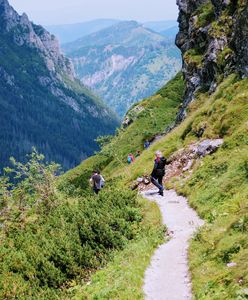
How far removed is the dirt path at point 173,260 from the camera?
663 inches

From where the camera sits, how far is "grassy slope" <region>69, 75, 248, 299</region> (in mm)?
15969

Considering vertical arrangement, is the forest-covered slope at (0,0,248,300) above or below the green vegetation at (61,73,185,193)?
above

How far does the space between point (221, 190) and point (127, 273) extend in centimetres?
936

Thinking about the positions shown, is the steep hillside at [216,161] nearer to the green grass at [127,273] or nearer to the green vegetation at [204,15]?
the green vegetation at [204,15]

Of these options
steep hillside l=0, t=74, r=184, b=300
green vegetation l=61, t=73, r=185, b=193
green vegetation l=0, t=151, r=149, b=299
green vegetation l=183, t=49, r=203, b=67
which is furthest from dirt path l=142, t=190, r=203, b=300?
green vegetation l=61, t=73, r=185, b=193

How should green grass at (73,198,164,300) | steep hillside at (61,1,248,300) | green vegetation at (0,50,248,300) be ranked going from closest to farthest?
steep hillside at (61,1,248,300), green grass at (73,198,164,300), green vegetation at (0,50,248,300)

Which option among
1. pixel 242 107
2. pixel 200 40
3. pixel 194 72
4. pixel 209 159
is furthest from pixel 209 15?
pixel 209 159

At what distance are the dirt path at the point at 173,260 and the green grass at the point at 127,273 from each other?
35 centimetres

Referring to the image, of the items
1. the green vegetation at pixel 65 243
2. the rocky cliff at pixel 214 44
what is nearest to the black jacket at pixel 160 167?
the green vegetation at pixel 65 243

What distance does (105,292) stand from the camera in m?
17.6

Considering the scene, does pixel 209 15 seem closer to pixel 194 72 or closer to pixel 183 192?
pixel 194 72

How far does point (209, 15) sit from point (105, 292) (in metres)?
60.7

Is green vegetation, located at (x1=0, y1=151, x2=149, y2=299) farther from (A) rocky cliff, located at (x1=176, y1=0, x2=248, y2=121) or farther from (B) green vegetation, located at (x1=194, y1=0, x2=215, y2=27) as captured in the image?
(B) green vegetation, located at (x1=194, y1=0, x2=215, y2=27)

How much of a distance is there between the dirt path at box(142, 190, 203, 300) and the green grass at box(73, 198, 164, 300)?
35cm
